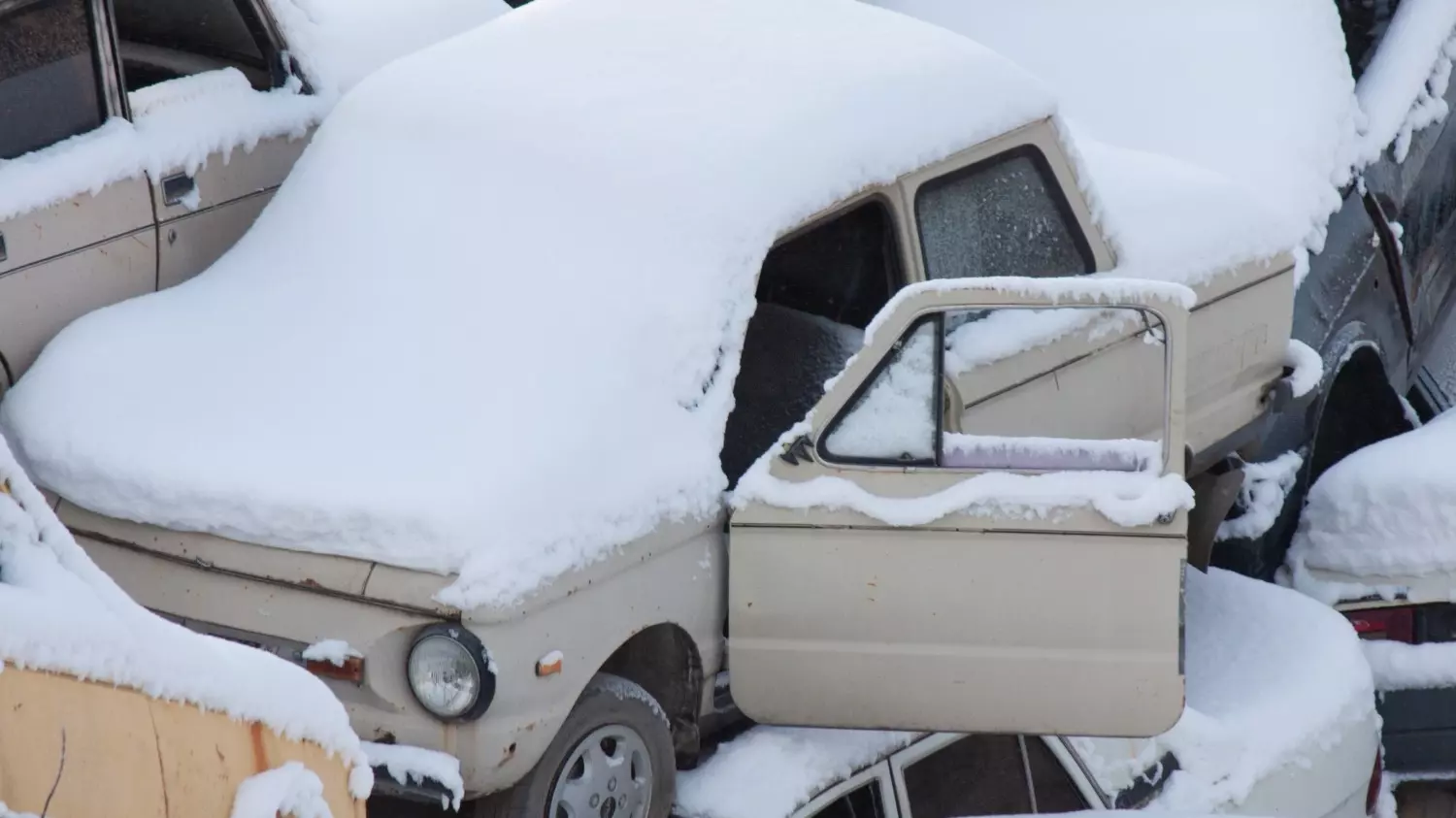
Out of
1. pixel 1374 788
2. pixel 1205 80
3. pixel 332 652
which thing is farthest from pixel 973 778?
pixel 1205 80

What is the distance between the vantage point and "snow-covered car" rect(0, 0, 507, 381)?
4828 millimetres

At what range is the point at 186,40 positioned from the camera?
572 cm

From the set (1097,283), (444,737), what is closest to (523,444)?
(444,737)

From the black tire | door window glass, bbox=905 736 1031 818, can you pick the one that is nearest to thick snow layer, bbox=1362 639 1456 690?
door window glass, bbox=905 736 1031 818

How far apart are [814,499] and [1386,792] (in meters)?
2.03

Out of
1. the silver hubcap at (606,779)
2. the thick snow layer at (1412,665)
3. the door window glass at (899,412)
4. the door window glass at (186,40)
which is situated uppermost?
the door window glass at (186,40)

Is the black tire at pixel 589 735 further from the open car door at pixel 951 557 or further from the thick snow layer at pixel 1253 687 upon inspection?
the thick snow layer at pixel 1253 687

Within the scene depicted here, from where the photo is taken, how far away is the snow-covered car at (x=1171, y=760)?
4.09 m

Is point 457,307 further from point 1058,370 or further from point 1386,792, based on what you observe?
point 1386,792

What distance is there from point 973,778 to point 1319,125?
3456mm

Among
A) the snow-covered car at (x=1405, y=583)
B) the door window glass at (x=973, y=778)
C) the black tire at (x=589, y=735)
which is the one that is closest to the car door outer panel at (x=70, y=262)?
the black tire at (x=589, y=735)

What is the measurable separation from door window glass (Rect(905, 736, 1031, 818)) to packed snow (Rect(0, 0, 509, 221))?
2404 mm

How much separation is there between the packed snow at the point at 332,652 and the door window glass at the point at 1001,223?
177cm

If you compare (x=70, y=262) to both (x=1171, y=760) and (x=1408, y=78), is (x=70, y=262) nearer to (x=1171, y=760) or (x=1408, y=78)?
(x=1171, y=760)
